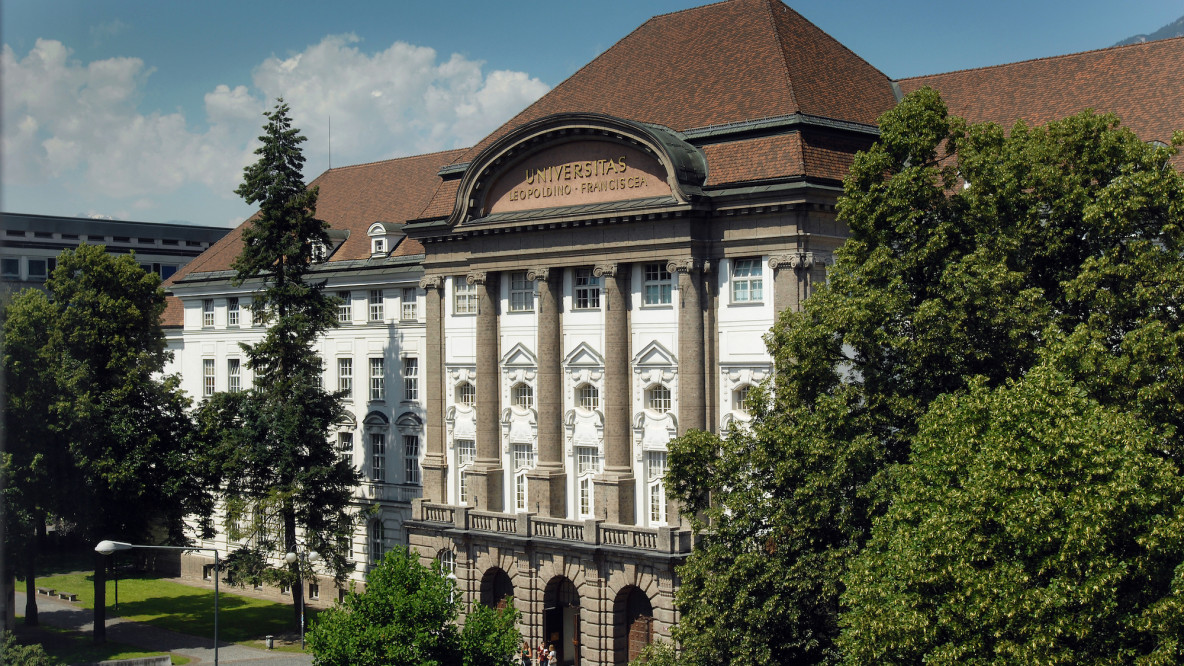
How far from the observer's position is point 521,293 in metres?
55.3

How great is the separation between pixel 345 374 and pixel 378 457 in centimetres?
487

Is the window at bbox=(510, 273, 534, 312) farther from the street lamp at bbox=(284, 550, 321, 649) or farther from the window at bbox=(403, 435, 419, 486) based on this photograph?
the street lamp at bbox=(284, 550, 321, 649)

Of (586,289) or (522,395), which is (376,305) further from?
(586,289)

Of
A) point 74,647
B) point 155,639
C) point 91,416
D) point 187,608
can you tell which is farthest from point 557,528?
point 187,608

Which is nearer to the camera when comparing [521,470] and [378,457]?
[521,470]

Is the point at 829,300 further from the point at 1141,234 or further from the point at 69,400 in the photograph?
the point at 69,400

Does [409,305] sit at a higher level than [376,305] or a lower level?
lower

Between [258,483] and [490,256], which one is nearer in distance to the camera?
[490,256]

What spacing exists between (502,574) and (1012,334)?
86.4 feet

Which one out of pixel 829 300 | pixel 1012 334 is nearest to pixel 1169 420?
pixel 1012 334

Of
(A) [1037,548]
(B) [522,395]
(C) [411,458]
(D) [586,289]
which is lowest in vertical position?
(A) [1037,548]

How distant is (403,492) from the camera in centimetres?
6544

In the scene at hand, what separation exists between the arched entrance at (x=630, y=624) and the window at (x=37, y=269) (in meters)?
68.4

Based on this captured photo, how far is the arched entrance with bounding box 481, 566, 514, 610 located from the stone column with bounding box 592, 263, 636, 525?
6294 mm
